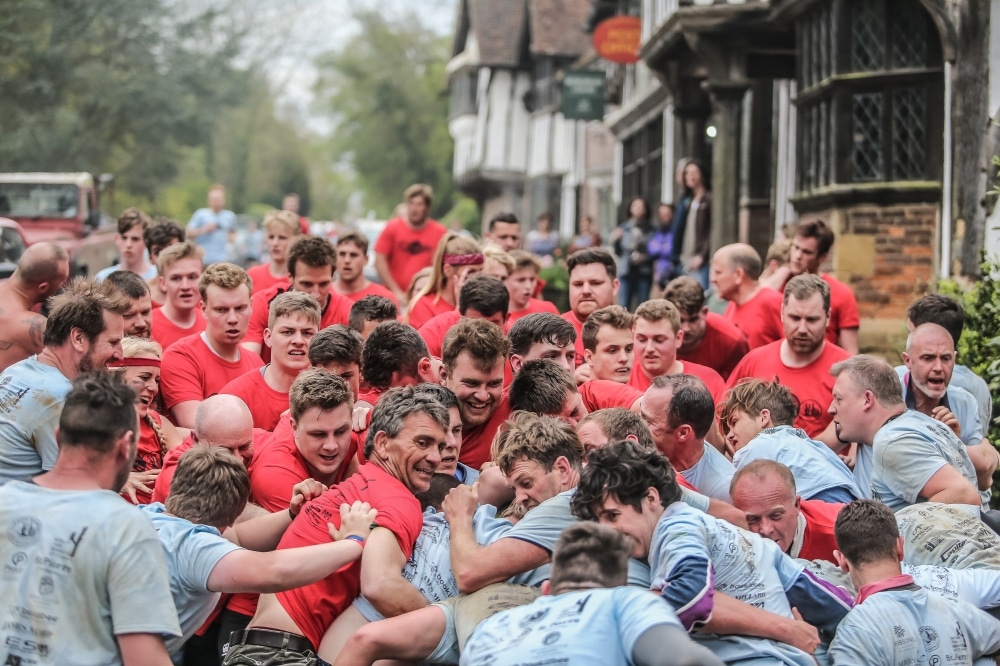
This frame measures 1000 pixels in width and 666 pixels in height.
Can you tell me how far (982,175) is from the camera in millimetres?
12086

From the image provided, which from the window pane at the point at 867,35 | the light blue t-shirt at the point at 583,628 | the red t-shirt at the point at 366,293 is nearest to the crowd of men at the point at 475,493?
the light blue t-shirt at the point at 583,628

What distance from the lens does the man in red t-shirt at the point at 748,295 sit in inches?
373

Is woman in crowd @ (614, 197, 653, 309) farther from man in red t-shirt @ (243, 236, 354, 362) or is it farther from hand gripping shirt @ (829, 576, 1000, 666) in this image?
hand gripping shirt @ (829, 576, 1000, 666)

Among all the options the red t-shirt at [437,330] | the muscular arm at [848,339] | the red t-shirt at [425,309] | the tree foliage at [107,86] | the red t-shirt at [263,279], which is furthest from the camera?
the tree foliage at [107,86]

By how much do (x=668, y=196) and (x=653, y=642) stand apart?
21.0 meters

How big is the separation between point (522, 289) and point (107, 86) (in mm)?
31134

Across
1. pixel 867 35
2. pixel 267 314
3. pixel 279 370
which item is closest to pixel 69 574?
pixel 279 370

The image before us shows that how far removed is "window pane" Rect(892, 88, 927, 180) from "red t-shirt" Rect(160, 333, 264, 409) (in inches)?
344

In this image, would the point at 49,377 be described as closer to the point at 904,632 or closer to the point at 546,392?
the point at 546,392

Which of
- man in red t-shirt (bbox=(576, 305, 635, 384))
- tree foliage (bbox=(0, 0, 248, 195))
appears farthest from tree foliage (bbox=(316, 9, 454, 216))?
man in red t-shirt (bbox=(576, 305, 635, 384))

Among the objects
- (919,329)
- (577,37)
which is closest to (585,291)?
(919,329)

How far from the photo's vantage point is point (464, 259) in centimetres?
940

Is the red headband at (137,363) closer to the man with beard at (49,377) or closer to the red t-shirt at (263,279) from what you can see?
the man with beard at (49,377)

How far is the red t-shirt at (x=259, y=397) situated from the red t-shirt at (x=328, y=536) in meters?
1.60
